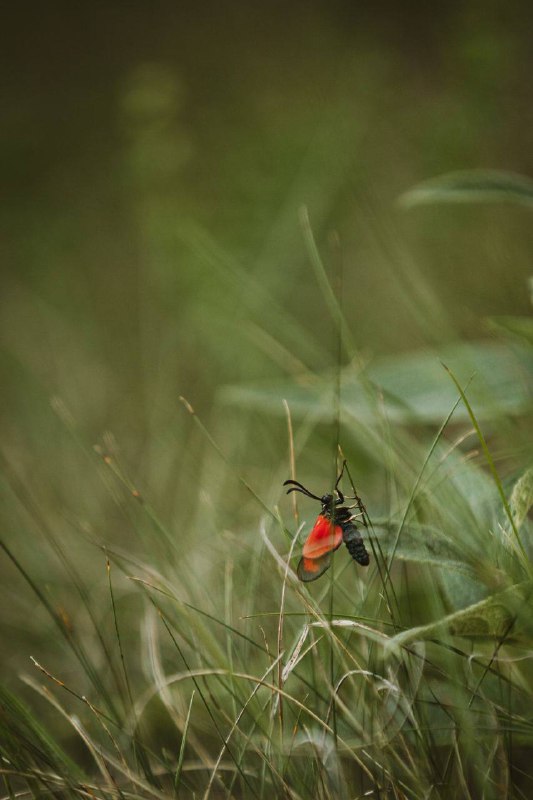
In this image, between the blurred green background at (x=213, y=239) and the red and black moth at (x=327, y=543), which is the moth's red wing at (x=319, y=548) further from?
the blurred green background at (x=213, y=239)

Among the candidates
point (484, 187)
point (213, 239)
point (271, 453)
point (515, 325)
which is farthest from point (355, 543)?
point (213, 239)

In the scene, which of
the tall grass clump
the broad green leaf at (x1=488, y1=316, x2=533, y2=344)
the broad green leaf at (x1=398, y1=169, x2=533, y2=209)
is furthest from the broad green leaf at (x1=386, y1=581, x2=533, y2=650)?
the broad green leaf at (x1=398, y1=169, x2=533, y2=209)

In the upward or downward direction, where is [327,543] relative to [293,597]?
upward

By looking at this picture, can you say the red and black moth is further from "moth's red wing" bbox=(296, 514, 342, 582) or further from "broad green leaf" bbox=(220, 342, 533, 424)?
"broad green leaf" bbox=(220, 342, 533, 424)

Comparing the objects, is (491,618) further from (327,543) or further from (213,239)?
(213,239)

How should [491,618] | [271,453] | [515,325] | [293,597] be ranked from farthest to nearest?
[271,453], [293,597], [515,325], [491,618]

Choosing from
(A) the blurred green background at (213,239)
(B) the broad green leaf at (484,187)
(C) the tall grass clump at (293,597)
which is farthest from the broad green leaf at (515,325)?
(A) the blurred green background at (213,239)

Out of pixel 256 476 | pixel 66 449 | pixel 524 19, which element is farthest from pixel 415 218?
pixel 66 449
